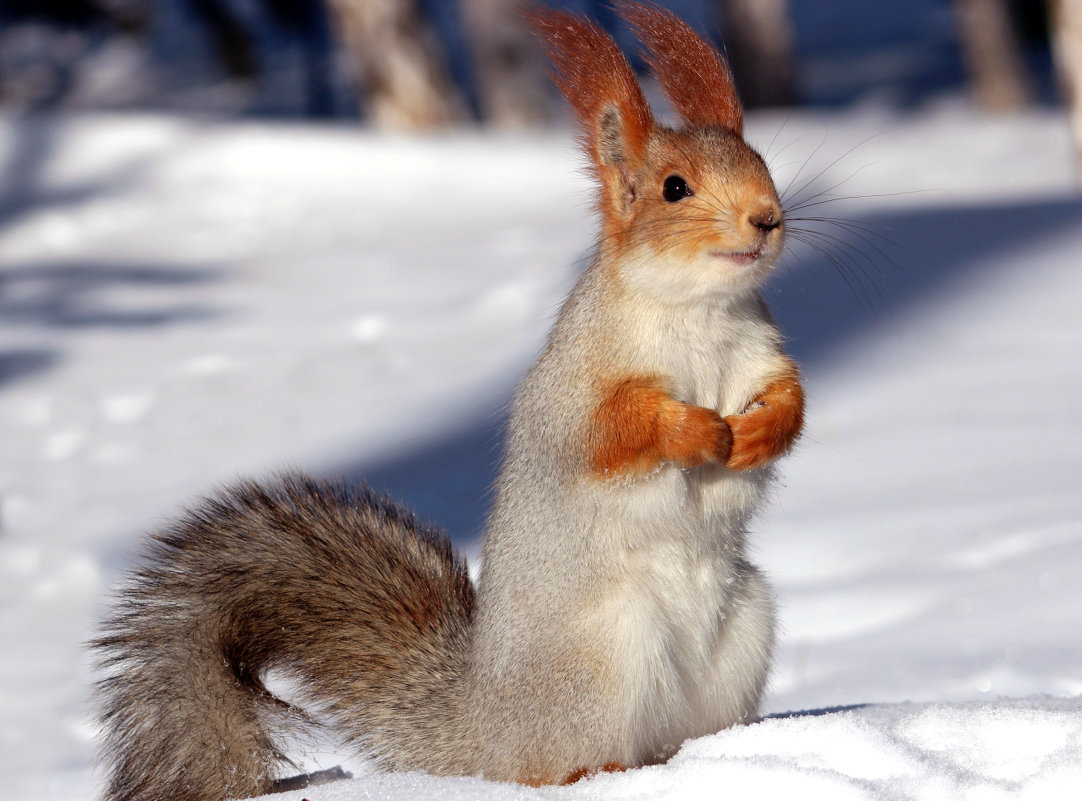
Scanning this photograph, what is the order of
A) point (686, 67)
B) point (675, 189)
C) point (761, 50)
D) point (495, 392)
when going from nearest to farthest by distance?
1. point (675, 189)
2. point (686, 67)
3. point (495, 392)
4. point (761, 50)

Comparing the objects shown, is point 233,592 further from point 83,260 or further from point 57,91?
point 57,91

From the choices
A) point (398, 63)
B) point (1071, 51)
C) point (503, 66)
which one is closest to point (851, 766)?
point (1071, 51)

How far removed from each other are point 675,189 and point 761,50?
7533mm

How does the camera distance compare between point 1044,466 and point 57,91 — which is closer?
point 1044,466

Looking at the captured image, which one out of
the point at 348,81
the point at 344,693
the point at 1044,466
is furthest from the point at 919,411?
the point at 348,81

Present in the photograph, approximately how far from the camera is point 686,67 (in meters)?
2.22

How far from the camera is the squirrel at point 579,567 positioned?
6.61 ft

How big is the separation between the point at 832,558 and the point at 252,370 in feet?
8.64

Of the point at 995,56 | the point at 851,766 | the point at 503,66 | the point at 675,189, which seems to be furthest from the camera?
the point at 995,56

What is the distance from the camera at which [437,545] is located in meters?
2.47

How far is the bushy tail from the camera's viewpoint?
217 cm

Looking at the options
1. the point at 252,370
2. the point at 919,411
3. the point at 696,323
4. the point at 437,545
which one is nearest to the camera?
the point at 696,323

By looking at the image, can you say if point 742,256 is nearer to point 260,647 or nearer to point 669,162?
point 669,162

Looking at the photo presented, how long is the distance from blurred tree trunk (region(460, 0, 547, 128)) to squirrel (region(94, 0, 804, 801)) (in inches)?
266
